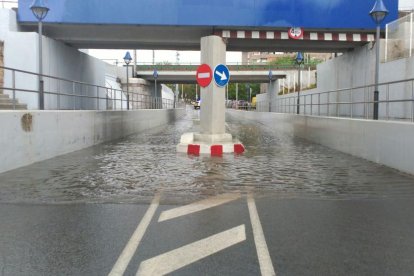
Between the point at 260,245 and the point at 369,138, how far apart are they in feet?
27.6

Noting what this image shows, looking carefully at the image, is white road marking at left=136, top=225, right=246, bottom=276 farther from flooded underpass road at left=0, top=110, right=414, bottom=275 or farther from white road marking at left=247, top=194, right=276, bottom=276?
white road marking at left=247, top=194, right=276, bottom=276

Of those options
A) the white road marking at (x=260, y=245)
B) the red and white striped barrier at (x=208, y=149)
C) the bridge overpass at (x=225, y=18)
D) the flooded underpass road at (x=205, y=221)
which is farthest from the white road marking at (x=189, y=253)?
the bridge overpass at (x=225, y=18)

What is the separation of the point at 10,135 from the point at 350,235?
24.4 feet

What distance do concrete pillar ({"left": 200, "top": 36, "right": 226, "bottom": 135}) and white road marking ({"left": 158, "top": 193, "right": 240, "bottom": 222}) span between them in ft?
24.7

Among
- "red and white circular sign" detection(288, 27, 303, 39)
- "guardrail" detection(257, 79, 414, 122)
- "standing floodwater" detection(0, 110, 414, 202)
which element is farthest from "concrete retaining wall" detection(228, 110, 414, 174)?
"red and white circular sign" detection(288, 27, 303, 39)

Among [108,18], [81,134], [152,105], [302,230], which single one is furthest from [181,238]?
[152,105]

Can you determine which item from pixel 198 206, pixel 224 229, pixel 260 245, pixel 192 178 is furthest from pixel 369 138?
pixel 260 245

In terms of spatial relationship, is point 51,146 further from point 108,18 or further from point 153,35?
point 153,35

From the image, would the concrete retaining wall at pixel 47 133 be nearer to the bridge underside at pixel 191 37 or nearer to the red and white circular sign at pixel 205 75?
the red and white circular sign at pixel 205 75

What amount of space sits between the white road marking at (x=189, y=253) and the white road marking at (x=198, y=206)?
102cm

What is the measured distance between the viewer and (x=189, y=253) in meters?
4.93

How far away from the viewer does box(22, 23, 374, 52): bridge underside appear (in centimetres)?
2169

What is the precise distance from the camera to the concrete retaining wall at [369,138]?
34.1 ft

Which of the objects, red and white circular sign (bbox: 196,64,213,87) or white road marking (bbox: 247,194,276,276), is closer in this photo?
white road marking (bbox: 247,194,276,276)
